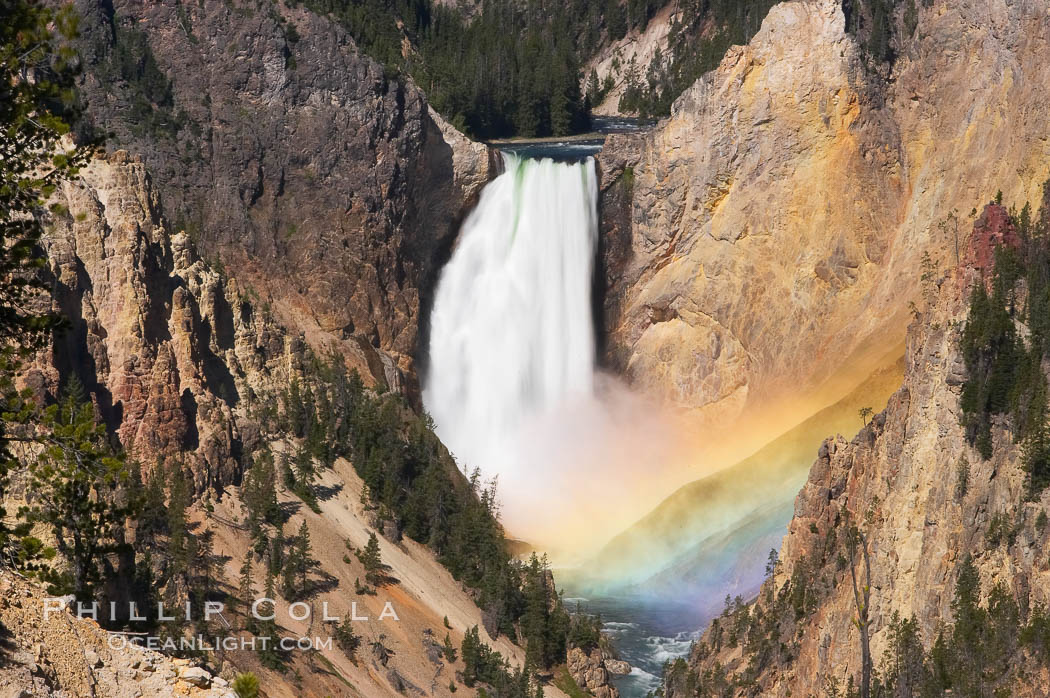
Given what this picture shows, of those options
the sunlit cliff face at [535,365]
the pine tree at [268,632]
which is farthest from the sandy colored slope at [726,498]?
the pine tree at [268,632]

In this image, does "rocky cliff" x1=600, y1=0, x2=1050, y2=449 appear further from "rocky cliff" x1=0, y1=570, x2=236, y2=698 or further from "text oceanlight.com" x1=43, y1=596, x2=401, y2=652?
"rocky cliff" x1=0, y1=570, x2=236, y2=698

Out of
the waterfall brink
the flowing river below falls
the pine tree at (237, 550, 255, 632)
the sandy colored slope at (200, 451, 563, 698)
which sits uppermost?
the waterfall brink

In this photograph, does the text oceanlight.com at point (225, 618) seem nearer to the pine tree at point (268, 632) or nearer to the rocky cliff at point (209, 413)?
the pine tree at point (268, 632)

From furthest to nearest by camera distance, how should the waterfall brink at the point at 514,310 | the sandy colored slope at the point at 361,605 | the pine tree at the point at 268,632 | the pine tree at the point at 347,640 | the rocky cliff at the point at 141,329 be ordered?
the waterfall brink at the point at 514,310 < the rocky cliff at the point at 141,329 < the pine tree at the point at 347,640 < the sandy colored slope at the point at 361,605 < the pine tree at the point at 268,632

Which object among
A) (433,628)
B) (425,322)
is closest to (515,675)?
(433,628)

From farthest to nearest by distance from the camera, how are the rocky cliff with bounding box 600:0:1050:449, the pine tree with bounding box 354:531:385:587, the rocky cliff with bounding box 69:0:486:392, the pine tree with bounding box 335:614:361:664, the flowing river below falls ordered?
the rocky cliff with bounding box 69:0:486:392
the rocky cliff with bounding box 600:0:1050:449
the flowing river below falls
the pine tree with bounding box 354:531:385:587
the pine tree with bounding box 335:614:361:664

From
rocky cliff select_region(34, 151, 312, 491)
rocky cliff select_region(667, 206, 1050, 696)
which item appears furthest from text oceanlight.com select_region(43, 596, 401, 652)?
rocky cliff select_region(667, 206, 1050, 696)

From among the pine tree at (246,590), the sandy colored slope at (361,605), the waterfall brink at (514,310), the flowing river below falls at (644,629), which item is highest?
the waterfall brink at (514,310)
